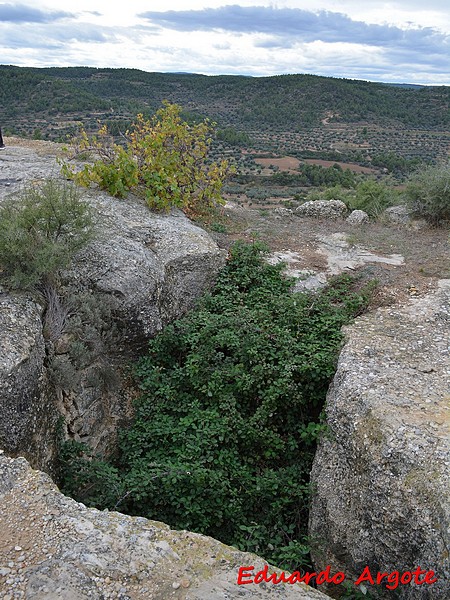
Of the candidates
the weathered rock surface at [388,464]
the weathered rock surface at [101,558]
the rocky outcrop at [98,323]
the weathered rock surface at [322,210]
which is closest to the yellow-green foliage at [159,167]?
the rocky outcrop at [98,323]

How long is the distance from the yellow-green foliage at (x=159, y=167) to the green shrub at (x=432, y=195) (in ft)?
13.5

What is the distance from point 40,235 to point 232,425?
267cm

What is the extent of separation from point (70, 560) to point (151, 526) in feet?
1.80

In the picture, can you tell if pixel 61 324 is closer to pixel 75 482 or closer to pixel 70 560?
pixel 75 482

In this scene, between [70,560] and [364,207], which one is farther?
[364,207]

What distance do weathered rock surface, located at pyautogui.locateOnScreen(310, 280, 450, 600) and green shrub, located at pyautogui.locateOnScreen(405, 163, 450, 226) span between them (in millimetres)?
5451

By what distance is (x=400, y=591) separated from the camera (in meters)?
3.51

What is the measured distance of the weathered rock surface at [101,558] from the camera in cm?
267

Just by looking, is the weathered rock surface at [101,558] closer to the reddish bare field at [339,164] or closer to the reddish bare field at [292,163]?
the reddish bare field at [339,164]

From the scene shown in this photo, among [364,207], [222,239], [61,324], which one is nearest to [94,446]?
[61,324]

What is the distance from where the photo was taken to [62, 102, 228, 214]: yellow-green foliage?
7.17m

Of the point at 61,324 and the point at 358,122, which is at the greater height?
the point at 358,122

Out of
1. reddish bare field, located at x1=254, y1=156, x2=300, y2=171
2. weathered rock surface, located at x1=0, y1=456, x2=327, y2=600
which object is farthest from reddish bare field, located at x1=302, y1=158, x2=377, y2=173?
weathered rock surface, located at x1=0, y1=456, x2=327, y2=600

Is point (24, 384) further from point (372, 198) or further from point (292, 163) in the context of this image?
point (292, 163)
